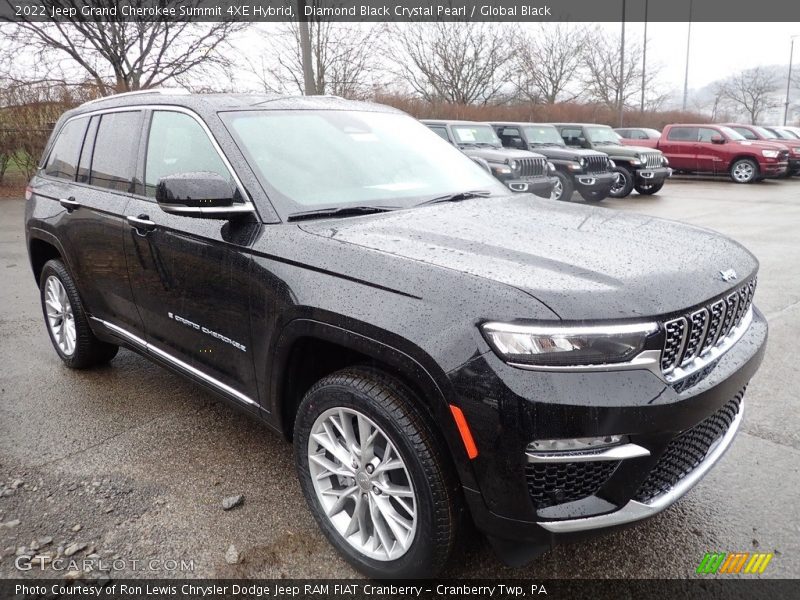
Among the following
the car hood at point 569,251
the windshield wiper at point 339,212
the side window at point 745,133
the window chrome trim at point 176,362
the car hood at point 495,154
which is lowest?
the window chrome trim at point 176,362

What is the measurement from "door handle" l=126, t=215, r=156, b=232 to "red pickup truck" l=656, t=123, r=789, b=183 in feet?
64.1

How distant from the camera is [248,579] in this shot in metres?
2.39

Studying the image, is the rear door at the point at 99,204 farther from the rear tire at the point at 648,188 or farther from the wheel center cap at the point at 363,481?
the rear tire at the point at 648,188

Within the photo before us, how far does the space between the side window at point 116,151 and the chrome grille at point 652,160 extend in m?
13.9


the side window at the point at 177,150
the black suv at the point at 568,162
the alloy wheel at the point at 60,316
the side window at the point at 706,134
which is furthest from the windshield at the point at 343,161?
the side window at the point at 706,134

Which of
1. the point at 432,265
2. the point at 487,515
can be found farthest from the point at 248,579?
the point at 432,265

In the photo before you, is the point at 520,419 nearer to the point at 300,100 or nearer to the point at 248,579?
the point at 248,579

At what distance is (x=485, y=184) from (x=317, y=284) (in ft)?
5.02

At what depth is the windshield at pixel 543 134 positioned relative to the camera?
14234mm

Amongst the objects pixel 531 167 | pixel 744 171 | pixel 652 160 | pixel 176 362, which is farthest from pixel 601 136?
pixel 176 362

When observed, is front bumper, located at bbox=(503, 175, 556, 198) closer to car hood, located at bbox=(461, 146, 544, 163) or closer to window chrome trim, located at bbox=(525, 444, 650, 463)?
car hood, located at bbox=(461, 146, 544, 163)

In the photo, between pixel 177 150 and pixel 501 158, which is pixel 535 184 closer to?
pixel 501 158

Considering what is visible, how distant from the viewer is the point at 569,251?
7.34 ft

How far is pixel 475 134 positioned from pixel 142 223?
10.5 metres
